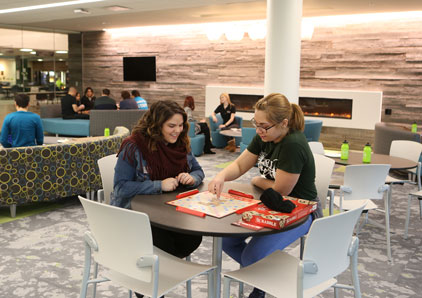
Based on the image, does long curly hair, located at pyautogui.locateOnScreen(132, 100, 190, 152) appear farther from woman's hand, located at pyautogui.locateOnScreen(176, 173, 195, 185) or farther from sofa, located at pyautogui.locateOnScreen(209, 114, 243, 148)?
sofa, located at pyautogui.locateOnScreen(209, 114, 243, 148)

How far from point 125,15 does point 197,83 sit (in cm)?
274

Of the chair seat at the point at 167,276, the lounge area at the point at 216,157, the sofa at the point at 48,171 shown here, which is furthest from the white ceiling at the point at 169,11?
the chair seat at the point at 167,276

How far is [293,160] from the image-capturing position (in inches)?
104

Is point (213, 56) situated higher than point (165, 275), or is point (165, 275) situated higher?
point (213, 56)

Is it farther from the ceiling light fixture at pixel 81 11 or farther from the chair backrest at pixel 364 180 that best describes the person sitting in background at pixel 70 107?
the chair backrest at pixel 364 180

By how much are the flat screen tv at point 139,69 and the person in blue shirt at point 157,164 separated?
10.3 meters

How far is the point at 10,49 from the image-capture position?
12891 mm

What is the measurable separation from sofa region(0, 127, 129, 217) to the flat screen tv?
7.78 metres

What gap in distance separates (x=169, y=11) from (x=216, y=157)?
3324 mm

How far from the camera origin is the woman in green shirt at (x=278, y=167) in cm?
257

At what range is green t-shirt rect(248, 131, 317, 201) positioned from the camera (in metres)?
2.65

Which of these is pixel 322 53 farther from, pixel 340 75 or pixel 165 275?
pixel 165 275

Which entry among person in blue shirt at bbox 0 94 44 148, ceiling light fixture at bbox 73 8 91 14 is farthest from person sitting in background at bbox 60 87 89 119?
person in blue shirt at bbox 0 94 44 148

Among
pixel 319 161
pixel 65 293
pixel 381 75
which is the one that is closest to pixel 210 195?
pixel 319 161
